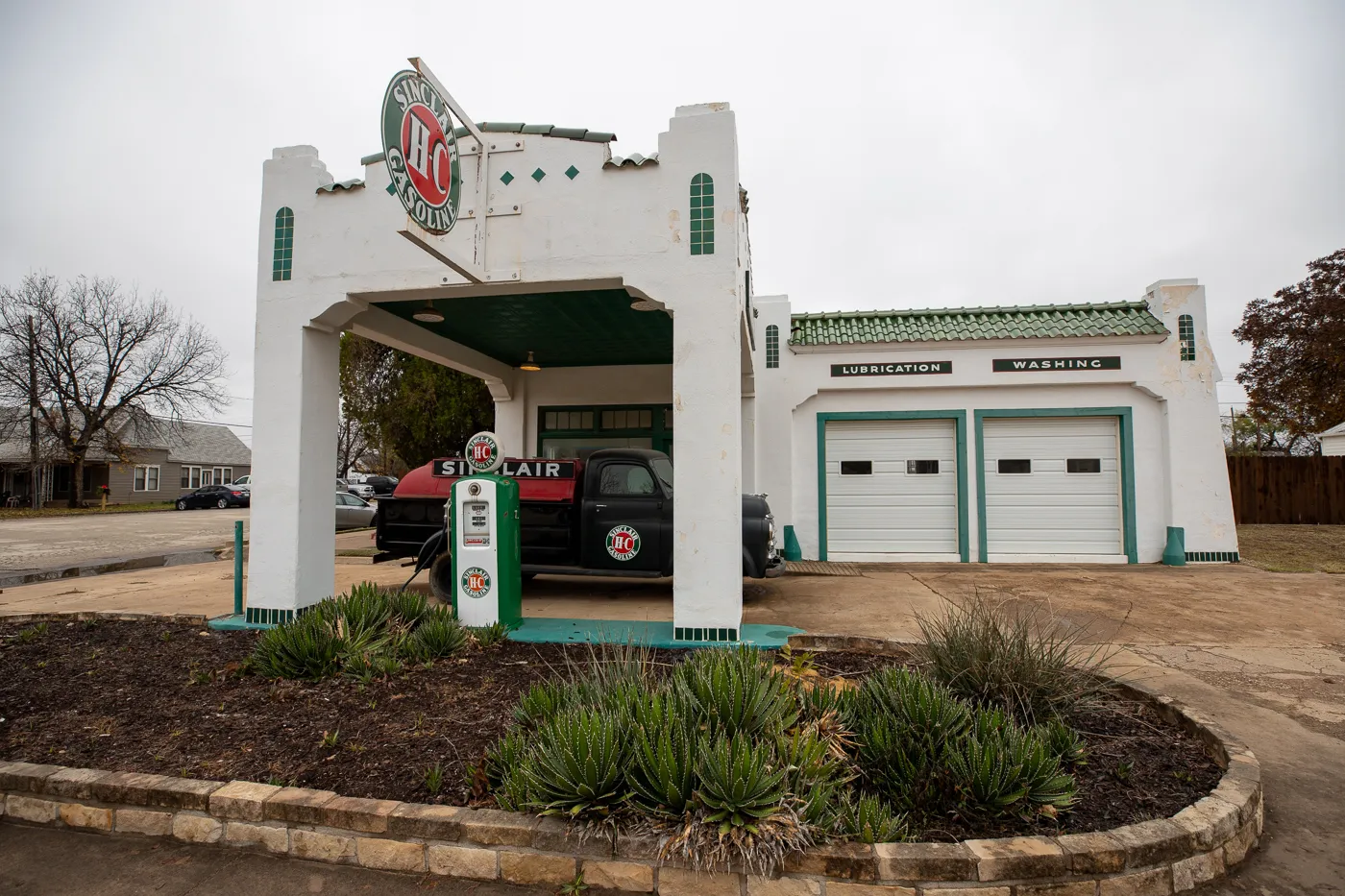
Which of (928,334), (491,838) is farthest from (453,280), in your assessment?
(928,334)

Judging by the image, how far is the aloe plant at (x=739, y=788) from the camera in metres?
2.62

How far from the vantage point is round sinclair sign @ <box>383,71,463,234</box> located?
490 cm

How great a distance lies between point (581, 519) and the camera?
26.3ft

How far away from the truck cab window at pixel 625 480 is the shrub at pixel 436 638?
2.78 metres

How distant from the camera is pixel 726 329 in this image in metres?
6.04

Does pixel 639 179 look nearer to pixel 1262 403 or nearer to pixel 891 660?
pixel 891 660

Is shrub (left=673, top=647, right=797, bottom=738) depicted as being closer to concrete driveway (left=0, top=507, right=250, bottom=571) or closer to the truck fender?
the truck fender

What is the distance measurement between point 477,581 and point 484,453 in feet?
4.00

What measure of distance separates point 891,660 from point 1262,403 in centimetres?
2419

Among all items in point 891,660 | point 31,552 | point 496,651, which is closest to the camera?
point 891,660

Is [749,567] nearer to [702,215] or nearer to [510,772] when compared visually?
[702,215]

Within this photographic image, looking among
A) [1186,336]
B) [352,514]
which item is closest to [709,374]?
[1186,336]

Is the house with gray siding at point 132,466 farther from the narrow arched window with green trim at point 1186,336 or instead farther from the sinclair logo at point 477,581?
the narrow arched window with green trim at point 1186,336

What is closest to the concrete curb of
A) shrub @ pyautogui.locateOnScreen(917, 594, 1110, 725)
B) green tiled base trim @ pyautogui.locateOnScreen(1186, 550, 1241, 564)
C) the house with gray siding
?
shrub @ pyautogui.locateOnScreen(917, 594, 1110, 725)
